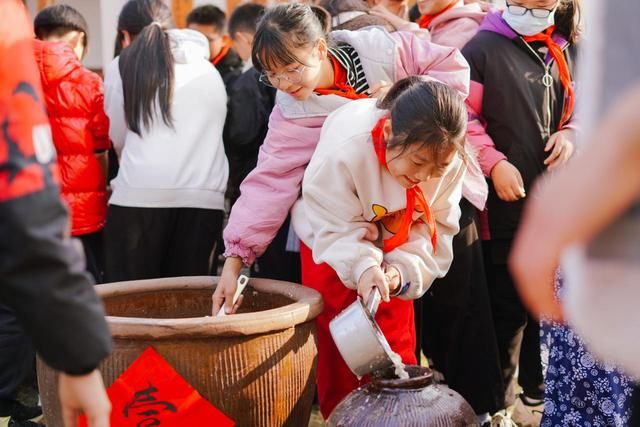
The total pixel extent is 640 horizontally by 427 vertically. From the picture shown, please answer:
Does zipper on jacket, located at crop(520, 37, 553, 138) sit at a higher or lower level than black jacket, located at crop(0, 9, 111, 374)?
lower

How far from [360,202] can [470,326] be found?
89 centimetres

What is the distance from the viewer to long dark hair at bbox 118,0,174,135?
13.5ft

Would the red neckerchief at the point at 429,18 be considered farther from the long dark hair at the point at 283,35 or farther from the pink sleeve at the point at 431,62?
the long dark hair at the point at 283,35

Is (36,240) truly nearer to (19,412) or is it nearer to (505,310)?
(505,310)

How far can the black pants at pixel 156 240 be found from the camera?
4234 mm

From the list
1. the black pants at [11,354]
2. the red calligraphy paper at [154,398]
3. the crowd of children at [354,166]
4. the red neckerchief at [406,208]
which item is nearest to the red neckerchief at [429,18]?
the crowd of children at [354,166]

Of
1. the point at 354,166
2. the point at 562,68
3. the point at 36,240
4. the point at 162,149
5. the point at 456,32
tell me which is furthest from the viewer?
the point at 162,149

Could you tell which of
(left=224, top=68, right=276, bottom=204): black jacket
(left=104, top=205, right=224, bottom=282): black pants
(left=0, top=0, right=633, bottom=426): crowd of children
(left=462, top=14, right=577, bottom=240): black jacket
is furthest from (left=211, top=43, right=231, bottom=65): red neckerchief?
(left=462, top=14, right=577, bottom=240): black jacket

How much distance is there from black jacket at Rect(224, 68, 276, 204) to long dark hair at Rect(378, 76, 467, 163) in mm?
1644

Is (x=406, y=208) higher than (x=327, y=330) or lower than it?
higher

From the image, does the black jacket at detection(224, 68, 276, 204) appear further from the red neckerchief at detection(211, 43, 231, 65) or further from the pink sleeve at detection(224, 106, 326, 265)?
the pink sleeve at detection(224, 106, 326, 265)

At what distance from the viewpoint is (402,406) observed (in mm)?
2729

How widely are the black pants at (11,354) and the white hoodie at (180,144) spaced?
70cm

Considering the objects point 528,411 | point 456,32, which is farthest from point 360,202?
point 528,411
